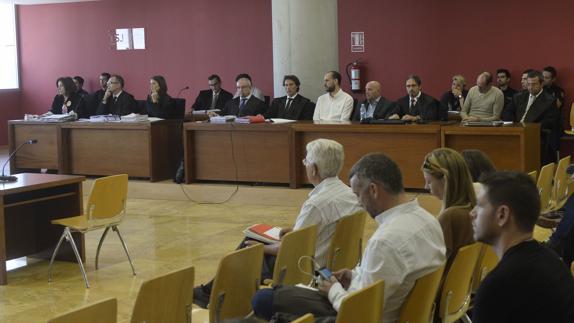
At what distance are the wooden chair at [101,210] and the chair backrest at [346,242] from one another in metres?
2.20

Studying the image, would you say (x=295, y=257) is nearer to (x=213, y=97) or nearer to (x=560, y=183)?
(x=560, y=183)

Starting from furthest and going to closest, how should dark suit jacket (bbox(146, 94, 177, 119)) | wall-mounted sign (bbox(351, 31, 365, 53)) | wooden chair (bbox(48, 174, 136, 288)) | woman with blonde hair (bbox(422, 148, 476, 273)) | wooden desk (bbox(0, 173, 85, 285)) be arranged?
1. wall-mounted sign (bbox(351, 31, 365, 53))
2. dark suit jacket (bbox(146, 94, 177, 119))
3. wooden desk (bbox(0, 173, 85, 285))
4. wooden chair (bbox(48, 174, 136, 288))
5. woman with blonde hair (bbox(422, 148, 476, 273))

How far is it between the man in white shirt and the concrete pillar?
0.50 m

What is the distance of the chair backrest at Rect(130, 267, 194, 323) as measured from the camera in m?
3.04

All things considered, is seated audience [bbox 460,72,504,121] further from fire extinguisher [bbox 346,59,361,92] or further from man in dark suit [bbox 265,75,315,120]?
fire extinguisher [bbox 346,59,361,92]

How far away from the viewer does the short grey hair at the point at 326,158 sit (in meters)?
4.41

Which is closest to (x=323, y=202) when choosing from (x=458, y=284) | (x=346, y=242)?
(x=346, y=242)

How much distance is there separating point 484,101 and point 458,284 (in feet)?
25.9

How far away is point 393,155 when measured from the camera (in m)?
8.52

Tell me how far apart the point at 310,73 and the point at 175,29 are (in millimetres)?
5650

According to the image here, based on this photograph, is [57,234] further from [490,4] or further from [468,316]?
[490,4]

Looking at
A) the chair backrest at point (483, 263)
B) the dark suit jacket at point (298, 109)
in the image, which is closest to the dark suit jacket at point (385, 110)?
the dark suit jacket at point (298, 109)

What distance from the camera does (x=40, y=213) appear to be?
6.56 meters

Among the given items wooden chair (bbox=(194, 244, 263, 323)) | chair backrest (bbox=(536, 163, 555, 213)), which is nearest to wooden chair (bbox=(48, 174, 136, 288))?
wooden chair (bbox=(194, 244, 263, 323))
